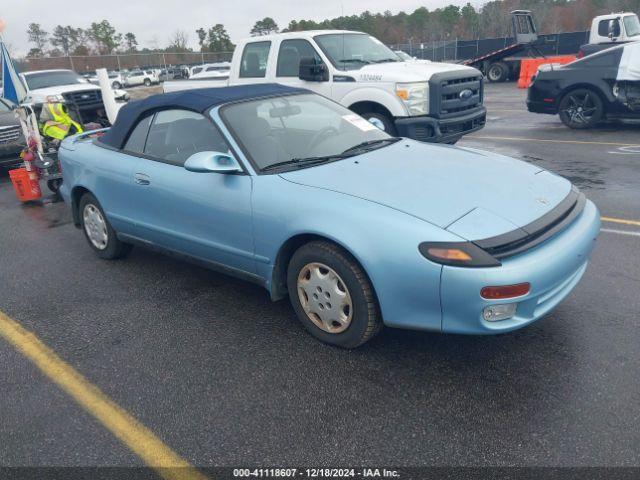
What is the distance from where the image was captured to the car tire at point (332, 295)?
306cm

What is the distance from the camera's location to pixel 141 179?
425 cm

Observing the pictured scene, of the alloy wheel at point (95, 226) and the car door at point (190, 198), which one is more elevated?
the car door at point (190, 198)

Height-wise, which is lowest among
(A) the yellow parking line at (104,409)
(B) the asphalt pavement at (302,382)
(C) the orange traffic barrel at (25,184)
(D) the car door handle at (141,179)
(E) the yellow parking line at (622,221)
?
(E) the yellow parking line at (622,221)

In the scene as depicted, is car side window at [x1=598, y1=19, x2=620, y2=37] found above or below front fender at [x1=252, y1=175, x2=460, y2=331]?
above

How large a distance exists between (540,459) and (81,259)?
4478 millimetres

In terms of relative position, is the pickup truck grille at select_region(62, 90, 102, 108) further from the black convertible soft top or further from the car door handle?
the car door handle

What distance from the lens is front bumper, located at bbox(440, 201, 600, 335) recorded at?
269cm

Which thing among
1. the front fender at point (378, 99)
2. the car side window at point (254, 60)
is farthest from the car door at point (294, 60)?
the front fender at point (378, 99)

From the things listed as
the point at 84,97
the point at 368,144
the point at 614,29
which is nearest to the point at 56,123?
the point at 368,144

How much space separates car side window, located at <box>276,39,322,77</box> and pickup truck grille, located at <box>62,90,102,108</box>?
7967mm

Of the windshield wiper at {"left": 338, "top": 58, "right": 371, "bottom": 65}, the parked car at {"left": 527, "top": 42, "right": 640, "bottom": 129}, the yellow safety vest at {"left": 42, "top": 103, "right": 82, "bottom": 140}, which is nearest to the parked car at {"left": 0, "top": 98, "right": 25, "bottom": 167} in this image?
the yellow safety vest at {"left": 42, "top": 103, "right": 82, "bottom": 140}

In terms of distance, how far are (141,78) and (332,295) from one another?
41920 mm

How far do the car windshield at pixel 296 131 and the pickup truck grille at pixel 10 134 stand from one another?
7910 millimetres

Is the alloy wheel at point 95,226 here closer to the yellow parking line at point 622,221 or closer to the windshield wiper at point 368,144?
the windshield wiper at point 368,144
